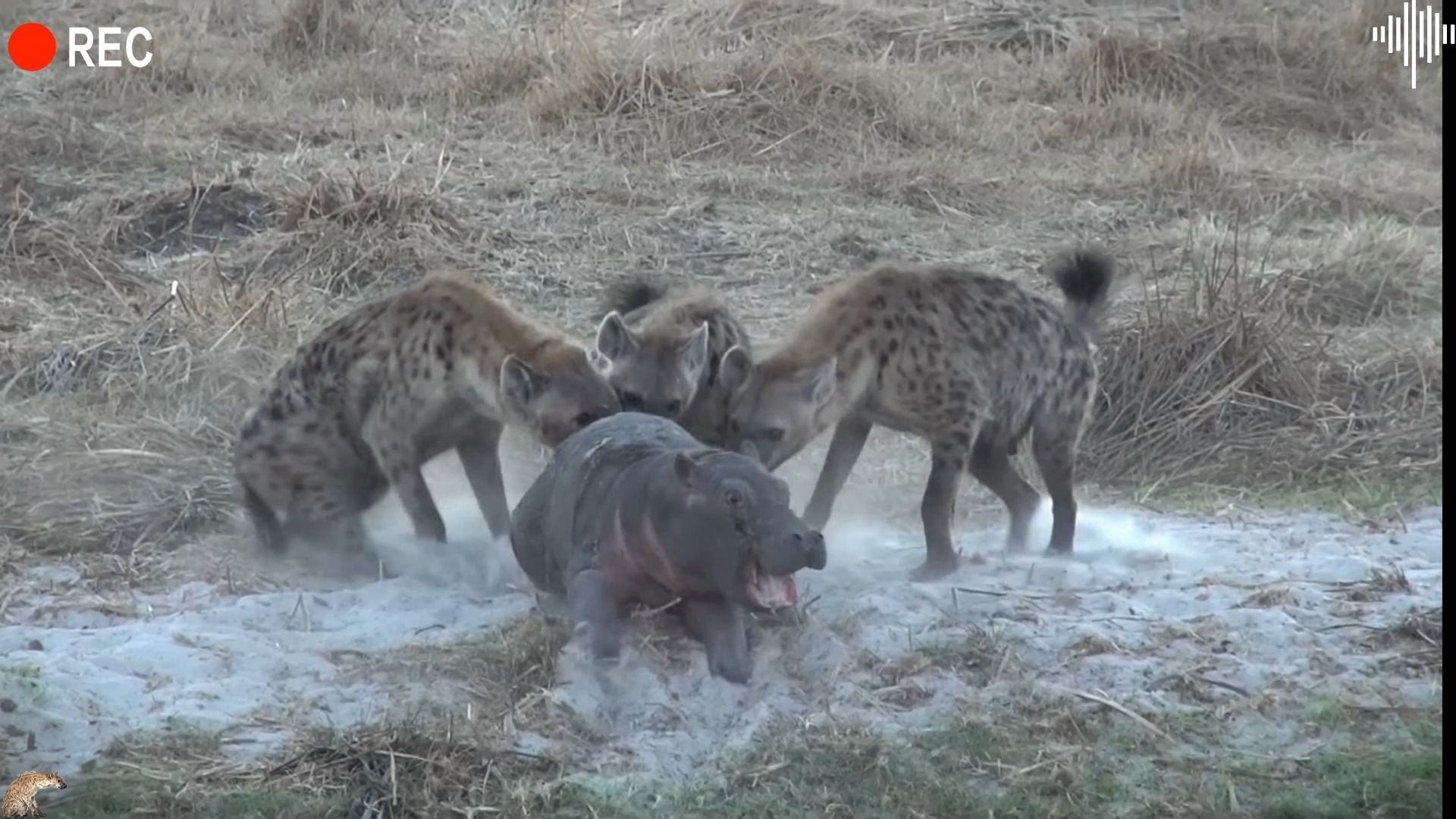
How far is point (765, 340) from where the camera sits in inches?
240

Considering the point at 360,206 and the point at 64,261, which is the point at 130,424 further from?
the point at 360,206

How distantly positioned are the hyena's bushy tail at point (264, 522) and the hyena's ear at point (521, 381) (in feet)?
2.08

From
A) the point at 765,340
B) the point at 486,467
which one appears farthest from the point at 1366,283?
the point at 486,467

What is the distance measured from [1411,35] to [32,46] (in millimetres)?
4320

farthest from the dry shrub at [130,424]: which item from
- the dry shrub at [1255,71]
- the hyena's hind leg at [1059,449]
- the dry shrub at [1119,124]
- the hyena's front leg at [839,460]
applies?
the dry shrub at [1255,71]

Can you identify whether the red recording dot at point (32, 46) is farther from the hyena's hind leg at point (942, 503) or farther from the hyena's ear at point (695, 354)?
the hyena's hind leg at point (942, 503)

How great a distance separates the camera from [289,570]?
4.65 m

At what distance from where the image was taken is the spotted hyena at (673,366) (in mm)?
4898

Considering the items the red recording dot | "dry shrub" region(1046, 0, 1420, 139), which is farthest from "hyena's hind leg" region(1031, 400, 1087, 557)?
"dry shrub" region(1046, 0, 1420, 139)

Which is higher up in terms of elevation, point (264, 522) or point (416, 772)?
point (416, 772)

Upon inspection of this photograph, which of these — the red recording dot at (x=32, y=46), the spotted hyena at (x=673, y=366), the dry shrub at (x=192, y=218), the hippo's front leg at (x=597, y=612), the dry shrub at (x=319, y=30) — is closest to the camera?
the hippo's front leg at (x=597, y=612)

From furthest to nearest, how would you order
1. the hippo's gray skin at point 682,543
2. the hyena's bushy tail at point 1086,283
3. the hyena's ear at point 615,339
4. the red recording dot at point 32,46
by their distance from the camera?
the red recording dot at point 32,46
the hyena's bushy tail at point 1086,283
the hyena's ear at point 615,339
the hippo's gray skin at point 682,543

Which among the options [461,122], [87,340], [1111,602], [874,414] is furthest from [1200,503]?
[461,122]

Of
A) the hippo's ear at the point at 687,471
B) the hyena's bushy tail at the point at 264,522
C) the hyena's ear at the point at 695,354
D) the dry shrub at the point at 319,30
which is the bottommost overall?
the hyena's bushy tail at the point at 264,522
